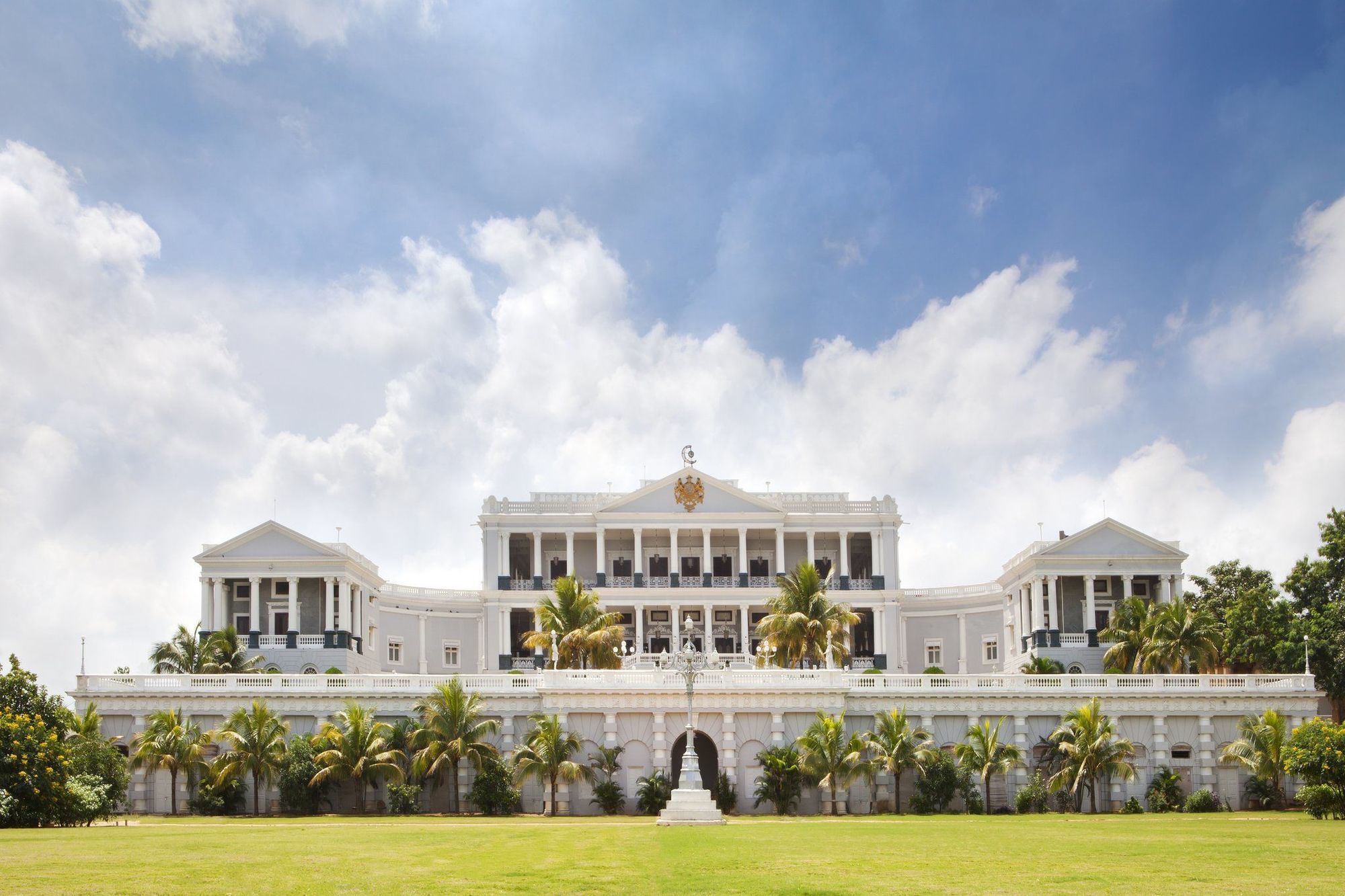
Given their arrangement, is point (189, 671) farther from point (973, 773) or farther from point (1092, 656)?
point (1092, 656)

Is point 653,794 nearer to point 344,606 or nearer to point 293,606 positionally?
point 344,606

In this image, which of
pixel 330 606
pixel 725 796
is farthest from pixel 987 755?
pixel 330 606

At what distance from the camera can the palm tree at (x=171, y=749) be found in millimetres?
54438

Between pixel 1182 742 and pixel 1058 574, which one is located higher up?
pixel 1058 574

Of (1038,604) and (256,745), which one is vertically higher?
(1038,604)

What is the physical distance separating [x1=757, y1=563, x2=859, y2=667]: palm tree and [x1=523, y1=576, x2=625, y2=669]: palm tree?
753 cm

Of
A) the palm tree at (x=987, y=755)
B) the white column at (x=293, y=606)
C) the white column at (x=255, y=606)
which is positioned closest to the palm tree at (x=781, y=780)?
the palm tree at (x=987, y=755)

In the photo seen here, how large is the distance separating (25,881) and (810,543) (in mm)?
73975

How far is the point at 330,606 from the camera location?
83.5 m

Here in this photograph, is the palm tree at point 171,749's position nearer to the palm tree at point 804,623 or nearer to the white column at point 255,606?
the palm tree at point 804,623

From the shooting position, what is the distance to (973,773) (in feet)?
191

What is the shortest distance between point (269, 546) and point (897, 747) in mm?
44255

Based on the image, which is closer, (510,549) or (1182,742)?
(1182,742)

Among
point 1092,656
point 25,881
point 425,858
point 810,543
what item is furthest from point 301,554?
point 25,881
